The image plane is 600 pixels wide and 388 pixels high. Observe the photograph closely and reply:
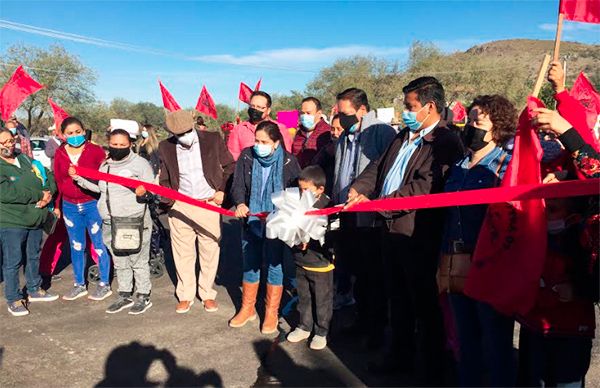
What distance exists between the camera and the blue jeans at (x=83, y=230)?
18.0 feet

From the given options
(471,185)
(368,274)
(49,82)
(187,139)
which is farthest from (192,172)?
(49,82)

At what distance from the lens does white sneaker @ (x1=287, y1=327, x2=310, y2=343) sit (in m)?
4.32

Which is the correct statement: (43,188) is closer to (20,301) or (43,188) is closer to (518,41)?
(20,301)

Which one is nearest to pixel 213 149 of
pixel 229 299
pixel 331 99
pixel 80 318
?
pixel 229 299

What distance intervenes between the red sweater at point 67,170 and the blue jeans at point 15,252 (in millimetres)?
519

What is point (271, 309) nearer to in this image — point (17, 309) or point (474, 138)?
point (474, 138)

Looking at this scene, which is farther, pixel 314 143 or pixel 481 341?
pixel 314 143

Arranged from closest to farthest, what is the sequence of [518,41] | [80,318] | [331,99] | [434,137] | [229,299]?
[434,137] → [80,318] → [229,299] → [331,99] → [518,41]

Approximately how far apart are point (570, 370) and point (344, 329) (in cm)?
222

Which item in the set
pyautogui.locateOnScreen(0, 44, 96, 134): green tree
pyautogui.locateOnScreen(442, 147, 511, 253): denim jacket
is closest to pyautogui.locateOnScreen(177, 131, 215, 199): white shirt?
pyautogui.locateOnScreen(442, 147, 511, 253): denim jacket

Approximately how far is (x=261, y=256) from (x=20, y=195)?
2.58m

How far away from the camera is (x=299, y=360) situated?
3.99 metres

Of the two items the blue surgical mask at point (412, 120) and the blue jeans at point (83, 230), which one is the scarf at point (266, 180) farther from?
the blue jeans at point (83, 230)

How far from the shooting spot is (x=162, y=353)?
4141 millimetres
